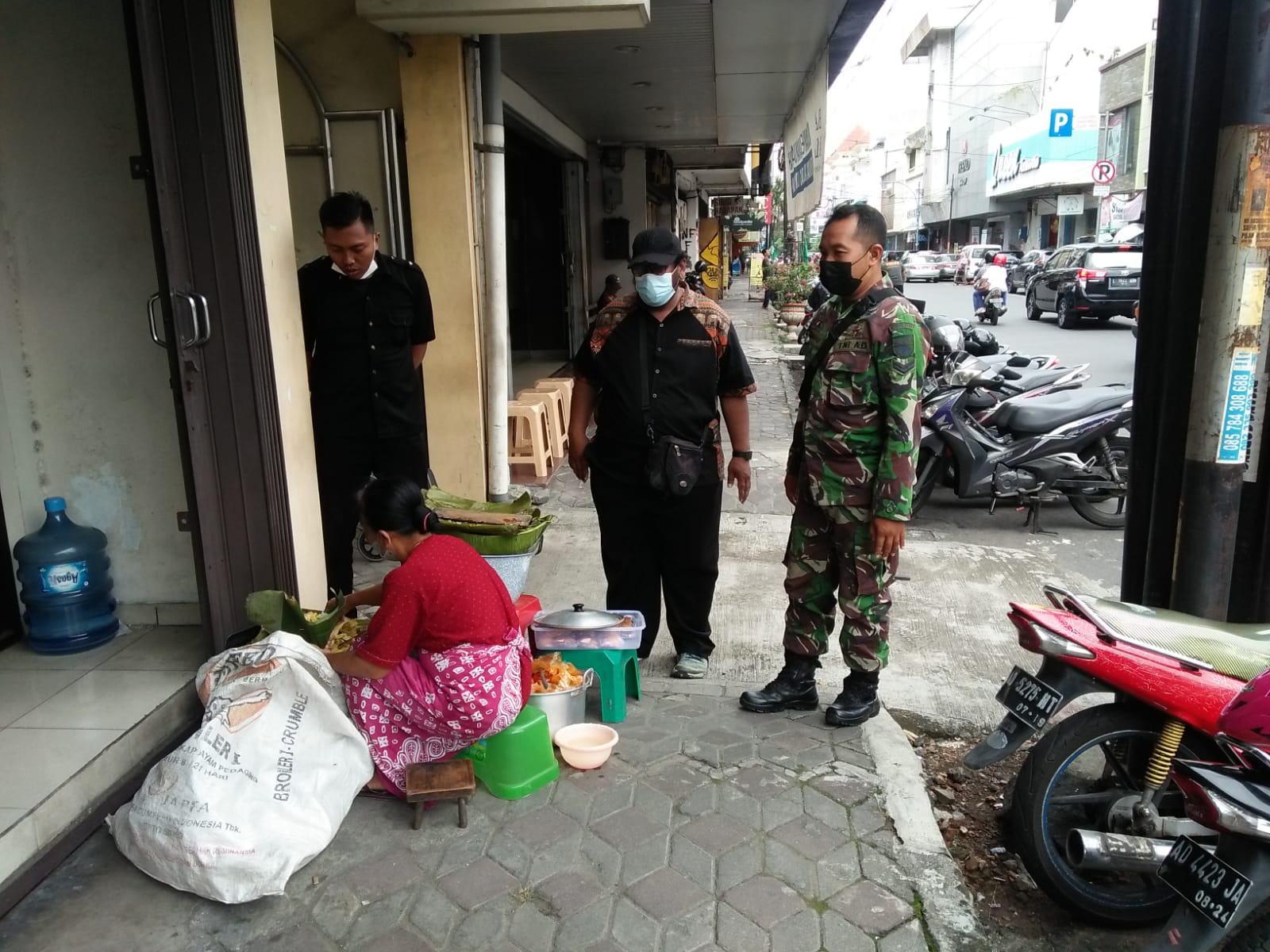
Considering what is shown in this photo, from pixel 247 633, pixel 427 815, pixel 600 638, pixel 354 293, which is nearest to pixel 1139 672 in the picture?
pixel 600 638

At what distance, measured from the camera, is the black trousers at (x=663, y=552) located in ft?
11.5

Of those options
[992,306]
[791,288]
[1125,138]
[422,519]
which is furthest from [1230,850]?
[1125,138]

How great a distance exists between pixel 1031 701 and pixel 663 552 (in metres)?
1.56

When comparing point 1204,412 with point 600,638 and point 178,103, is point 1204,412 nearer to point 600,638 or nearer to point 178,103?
point 600,638

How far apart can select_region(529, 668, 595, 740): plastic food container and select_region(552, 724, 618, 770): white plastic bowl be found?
3 centimetres

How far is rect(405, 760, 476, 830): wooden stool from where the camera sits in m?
2.61

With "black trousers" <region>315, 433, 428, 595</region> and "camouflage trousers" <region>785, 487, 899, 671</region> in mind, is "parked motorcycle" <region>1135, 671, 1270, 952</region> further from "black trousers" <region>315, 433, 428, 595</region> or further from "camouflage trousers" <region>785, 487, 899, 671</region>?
"black trousers" <region>315, 433, 428, 595</region>

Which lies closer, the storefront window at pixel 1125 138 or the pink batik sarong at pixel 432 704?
the pink batik sarong at pixel 432 704

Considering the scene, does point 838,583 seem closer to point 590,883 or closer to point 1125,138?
point 590,883

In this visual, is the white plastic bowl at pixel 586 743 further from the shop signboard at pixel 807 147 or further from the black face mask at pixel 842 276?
the shop signboard at pixel 807 147

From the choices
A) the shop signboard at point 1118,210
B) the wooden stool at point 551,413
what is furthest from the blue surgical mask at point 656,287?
the shop signboard at point 1118,210

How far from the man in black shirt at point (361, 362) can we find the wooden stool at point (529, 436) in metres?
2.77

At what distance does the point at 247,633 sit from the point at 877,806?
224 cm

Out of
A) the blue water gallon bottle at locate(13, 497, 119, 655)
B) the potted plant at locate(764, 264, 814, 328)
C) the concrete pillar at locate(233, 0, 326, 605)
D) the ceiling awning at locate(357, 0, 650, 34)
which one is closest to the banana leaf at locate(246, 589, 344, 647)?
the concrete pillar at locate(233, 0, 326, 605)
